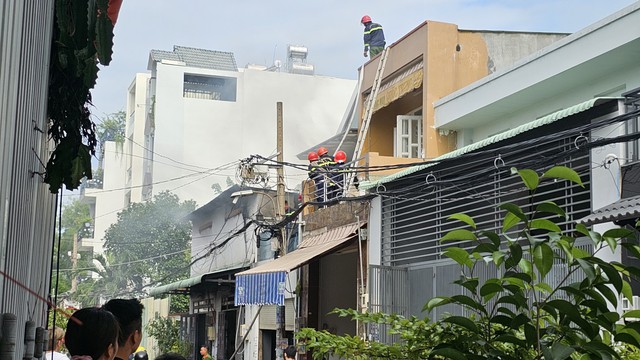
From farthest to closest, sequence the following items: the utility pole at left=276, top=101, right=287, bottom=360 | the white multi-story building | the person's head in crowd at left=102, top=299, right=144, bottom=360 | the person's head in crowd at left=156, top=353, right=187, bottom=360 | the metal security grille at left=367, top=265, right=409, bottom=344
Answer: the white multi-story building < the utility pole at left=276, top=101, right=287, bottom=360 < the metal security grille at left=367, top=265, right=409, bottom=344 < the person's head in crowd at left=156, top=353, right=187, bottom=360 < the person's head in crowd at left=102, top=299, right=144, bottom=360

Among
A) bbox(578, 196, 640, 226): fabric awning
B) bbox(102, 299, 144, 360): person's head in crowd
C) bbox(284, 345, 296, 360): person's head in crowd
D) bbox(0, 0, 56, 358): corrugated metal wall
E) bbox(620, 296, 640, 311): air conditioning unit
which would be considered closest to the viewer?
bbox(0, 0, 56, 358): corrugated metal wall

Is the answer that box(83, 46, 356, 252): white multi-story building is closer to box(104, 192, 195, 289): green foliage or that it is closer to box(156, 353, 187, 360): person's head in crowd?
box(104, 192, 195, 289): green foliage

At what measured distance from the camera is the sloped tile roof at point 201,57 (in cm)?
5216

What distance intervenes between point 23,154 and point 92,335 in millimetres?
767

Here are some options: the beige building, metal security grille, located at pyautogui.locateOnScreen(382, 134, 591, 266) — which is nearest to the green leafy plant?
metal security grille, located at pyautogui.locateOnScreen(382, 134, 591, 266)

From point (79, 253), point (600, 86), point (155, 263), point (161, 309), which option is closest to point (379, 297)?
point (600, 86)

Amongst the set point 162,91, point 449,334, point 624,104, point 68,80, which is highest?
point 162,91

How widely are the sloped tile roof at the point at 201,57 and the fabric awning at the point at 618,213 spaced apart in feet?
144

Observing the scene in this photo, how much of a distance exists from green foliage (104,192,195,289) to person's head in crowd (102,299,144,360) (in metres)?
40.7

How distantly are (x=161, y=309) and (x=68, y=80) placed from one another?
3922 cm

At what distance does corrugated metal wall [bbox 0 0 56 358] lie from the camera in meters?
2.89

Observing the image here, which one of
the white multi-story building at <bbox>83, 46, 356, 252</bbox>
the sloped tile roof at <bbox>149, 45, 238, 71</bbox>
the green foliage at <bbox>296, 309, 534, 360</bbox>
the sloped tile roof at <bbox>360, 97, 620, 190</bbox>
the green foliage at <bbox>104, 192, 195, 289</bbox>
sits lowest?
the green foliage at <bbox>296, 309, 534, 360</bbox>

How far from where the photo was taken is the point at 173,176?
49.5 meters

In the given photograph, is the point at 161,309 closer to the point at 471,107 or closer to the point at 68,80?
the point at 471,107
